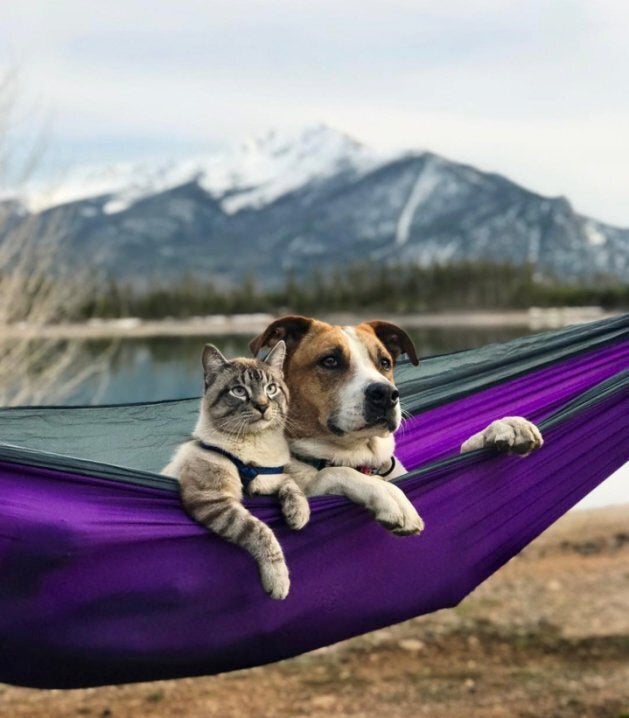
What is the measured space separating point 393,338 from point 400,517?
1.53ft

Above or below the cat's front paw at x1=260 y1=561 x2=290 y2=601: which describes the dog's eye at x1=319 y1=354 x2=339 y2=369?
above

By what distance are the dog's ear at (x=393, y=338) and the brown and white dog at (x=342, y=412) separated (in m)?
0.06

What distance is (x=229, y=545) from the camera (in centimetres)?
215

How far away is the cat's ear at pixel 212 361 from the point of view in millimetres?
2131

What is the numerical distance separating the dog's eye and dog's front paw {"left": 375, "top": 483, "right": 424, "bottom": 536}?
0.88 feet

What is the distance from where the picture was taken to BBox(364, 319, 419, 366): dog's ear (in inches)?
95.7

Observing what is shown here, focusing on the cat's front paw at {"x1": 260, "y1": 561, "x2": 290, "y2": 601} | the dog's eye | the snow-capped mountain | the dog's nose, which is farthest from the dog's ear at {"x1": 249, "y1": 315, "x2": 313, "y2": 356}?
the snow-capped mountain

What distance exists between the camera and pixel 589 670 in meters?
4.84

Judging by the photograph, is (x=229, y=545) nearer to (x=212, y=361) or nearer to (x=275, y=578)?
(x=275, y=578)

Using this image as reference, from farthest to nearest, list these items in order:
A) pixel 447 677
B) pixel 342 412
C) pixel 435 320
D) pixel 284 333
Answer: pixel 435 320, pixel 447 677, pixel 284 333, pixel 342 412

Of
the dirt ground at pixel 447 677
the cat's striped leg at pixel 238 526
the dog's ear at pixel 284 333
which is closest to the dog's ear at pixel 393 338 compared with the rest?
the dog's ear at pixel 284 333

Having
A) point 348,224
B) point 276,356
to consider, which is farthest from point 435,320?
point 348,224

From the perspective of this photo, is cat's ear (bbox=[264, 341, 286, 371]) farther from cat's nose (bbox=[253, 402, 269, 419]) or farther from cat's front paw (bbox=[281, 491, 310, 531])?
cat's front paw (bbox=[281, 491, 310, 531])

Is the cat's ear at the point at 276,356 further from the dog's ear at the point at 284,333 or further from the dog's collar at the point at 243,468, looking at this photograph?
the dog's collar at the point at 243,468
